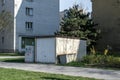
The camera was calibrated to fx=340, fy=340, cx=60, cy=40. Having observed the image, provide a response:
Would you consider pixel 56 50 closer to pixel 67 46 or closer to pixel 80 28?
pixel 67 46

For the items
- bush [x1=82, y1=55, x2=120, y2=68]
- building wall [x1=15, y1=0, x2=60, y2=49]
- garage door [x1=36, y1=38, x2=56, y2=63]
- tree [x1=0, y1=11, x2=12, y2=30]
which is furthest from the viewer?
building wall [x1=15, y1=0, x2=60, y2=49]

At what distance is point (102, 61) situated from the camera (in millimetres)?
26609

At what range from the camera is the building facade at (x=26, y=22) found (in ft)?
194

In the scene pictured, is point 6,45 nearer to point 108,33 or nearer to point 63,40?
point 108,33

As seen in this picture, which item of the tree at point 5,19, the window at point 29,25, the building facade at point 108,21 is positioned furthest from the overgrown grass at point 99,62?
the window at point 29,25

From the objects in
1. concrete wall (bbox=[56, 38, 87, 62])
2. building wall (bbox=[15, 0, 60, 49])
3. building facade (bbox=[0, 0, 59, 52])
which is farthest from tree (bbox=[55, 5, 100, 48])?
building wall (bbox=[15, 0, 60, 49])

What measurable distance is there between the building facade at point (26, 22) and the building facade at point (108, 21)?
659 inches

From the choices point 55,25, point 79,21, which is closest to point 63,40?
point 79,21

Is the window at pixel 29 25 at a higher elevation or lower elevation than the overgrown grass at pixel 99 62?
higher

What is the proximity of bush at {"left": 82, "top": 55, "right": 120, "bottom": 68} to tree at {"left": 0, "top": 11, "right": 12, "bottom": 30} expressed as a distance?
102 feet

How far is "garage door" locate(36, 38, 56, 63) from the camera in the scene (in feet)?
92.4

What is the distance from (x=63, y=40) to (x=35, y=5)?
3399 centimetres

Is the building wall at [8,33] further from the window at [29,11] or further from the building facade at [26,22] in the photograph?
the window at [29,11]

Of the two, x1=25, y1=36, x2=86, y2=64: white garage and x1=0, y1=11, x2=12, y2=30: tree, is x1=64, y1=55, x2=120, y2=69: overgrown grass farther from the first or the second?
x1=0, y1=11, x2=12, y2=30: tree
